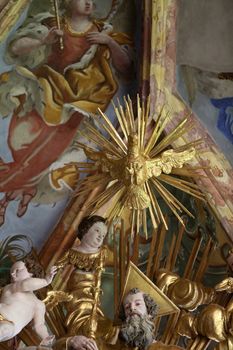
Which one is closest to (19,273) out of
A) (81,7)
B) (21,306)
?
(21,306)

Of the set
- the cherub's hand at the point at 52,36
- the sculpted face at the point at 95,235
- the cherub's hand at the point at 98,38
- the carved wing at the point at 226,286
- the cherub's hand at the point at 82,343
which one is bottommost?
the cherub's hand at the point at 82,343

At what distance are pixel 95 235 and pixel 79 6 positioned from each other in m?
2.62

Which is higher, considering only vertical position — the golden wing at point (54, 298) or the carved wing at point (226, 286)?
the carved wing at point (226, 286)

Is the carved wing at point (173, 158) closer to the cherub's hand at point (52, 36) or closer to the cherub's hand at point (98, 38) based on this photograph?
the cherub's hand at point (98, 38)

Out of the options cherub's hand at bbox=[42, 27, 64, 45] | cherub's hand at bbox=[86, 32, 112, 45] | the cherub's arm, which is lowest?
the cherub's arm

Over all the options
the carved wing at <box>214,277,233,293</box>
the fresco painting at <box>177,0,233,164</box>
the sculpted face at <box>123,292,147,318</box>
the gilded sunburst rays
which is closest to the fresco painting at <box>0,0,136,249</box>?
the fresco painting at <box>177,0,233,164</box>

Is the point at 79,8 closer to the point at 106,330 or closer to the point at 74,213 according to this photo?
the point at 74,213

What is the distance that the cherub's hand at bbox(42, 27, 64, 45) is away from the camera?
10.6 metres

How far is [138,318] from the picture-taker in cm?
841

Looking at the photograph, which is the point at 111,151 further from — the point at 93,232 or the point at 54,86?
the point at 54,86

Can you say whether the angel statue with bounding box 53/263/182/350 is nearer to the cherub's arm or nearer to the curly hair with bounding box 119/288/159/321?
the curly hair with bounding box 119/288/159/321

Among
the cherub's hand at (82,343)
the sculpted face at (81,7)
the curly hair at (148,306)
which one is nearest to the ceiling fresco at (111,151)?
the sculpted face at (81,7)

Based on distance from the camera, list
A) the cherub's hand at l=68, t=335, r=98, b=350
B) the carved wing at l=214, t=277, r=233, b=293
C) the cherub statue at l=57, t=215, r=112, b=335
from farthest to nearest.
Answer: the carved wing at l=214, t=277, r=233, b=293 → the cherub statue at l=57, t=215, r=112, b=335 → the cherub's hand at l=68, t=335, r=98, b=350

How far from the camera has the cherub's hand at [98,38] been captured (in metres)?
10.7
